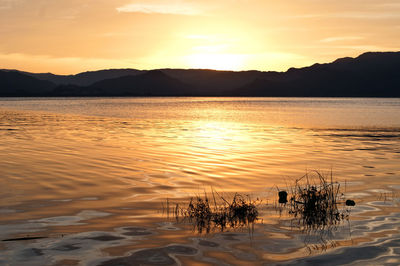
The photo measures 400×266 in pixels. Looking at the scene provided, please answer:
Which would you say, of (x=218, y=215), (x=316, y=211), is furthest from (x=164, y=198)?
(x=316, y=211)

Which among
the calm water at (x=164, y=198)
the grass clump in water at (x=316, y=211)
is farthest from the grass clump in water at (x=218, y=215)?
the grass clump in water at (x=316, y=211)

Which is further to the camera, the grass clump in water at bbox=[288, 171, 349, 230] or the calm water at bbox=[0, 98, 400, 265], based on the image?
the grass clump in water at bbox=[288, 171, 349, 230]

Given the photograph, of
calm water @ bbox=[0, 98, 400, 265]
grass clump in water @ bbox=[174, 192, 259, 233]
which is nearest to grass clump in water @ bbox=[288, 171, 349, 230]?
calm water @ bbox=[0, 98, 400, 265]

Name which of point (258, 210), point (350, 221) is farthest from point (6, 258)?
point (350, 221)

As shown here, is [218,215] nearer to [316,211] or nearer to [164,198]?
[164,198]

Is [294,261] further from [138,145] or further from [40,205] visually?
[138,145]

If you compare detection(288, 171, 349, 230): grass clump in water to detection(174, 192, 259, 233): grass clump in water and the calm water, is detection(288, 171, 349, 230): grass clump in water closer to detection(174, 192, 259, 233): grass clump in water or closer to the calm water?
the calm water

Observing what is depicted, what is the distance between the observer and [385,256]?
8.31 meters

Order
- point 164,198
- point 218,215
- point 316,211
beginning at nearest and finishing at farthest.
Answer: point 218,215 → point 316,211 → point 164,198

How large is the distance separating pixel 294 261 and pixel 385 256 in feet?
6.26

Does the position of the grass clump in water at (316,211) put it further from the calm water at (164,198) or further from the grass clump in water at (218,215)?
the grass clump in water at (218,215)

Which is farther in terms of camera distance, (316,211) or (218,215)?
(316,211)

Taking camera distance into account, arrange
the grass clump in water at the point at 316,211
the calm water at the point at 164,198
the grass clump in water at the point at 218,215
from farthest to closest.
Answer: the grass clump in water at the point at 316,211 → the grass clump in water at the point at 218,215 → the calm water at the point at 164,198

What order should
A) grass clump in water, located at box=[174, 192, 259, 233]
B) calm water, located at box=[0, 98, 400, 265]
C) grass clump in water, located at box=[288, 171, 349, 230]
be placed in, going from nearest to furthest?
calm water, located at box=[0, 98, 400, 265]
grass clump in water, located at box=[174, 192, 259, 233]
grass clump in water, located at box=[288, 171, 349, 230]
